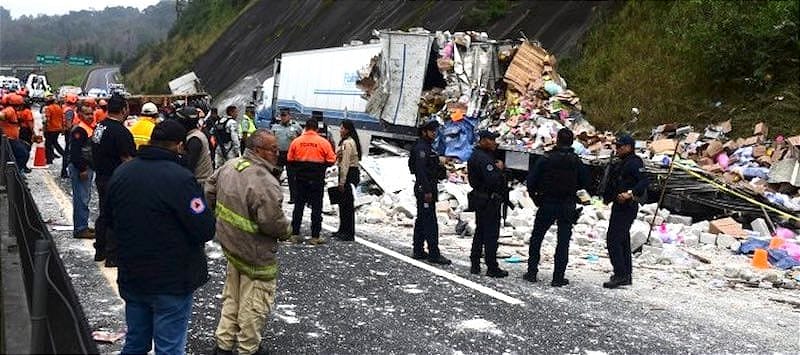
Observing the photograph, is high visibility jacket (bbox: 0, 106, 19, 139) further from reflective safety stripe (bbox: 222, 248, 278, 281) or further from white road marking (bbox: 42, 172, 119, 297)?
reflective safety stripe (bbox: 222, 248, 278, 281)

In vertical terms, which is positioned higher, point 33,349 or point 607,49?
point 607,49

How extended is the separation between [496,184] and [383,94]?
11.1 metres

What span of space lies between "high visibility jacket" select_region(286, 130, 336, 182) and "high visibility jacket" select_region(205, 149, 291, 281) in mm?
4110

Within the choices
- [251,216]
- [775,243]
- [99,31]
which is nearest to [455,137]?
[775,243]

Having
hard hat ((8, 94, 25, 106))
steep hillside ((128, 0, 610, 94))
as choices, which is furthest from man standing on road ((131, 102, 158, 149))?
steep hillside ((128, 0, 610, 94))

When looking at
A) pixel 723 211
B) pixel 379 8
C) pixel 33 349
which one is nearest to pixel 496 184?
pixel 33 349

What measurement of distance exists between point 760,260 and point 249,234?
730 cm

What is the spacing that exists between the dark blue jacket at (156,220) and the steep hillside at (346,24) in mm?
23776

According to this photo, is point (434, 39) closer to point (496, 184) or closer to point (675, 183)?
point (675, 183)

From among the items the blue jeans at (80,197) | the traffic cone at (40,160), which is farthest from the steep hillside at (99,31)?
the blue jeans at (80,197)

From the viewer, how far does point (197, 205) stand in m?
3.92

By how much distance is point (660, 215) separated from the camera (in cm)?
1208

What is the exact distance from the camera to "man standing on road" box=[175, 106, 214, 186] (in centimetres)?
725

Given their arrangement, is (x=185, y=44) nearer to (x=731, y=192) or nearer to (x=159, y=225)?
(x=731, y=192)
